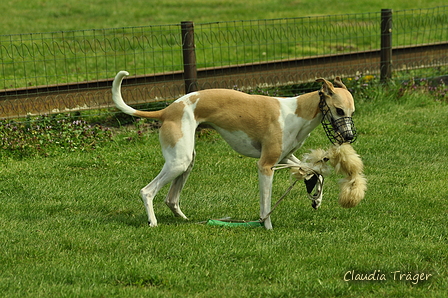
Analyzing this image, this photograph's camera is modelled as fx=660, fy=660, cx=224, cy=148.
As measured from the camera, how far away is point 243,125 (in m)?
6.00

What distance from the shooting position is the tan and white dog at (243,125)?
19.4 ft

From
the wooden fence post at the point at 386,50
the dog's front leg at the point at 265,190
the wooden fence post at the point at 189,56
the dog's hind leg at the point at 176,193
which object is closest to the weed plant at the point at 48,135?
the wooden fence post at the point at 189,56

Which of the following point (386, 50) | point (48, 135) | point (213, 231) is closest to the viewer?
point (213, 231)

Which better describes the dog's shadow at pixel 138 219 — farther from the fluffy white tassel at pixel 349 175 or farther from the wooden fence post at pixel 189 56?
the wooden fence post at pixel 189 56

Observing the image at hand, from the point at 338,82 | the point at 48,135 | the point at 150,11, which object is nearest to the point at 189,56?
the point at 48,135

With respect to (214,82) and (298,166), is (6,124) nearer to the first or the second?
(214,82)

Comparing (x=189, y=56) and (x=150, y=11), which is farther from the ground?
(x=150, y=11)

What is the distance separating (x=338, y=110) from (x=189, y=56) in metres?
4.37

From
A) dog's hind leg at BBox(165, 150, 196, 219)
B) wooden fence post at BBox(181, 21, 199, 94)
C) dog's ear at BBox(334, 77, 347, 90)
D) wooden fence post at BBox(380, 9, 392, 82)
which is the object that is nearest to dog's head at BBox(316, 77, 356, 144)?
dog's ear at BBox(334, 77, 347, 90)

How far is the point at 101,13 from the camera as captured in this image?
19938 mm

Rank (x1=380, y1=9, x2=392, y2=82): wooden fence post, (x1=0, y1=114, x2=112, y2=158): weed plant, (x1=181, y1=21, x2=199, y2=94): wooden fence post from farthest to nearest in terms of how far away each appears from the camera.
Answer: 1. (x1=380, y1=9, x2=392, y2=82): wooden fence post
2. (x1=181, y1=21, x2=199, y2=94): wooden fence post
3. (x1=0, y1=114, x2=112, y2=158): weed plant

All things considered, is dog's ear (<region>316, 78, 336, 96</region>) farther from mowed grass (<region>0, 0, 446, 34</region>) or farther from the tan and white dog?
mowed grass (<region>0, 0, 446, 34</region>)

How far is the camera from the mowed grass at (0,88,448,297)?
4652mm

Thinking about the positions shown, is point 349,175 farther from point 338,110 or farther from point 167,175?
point 167,175
